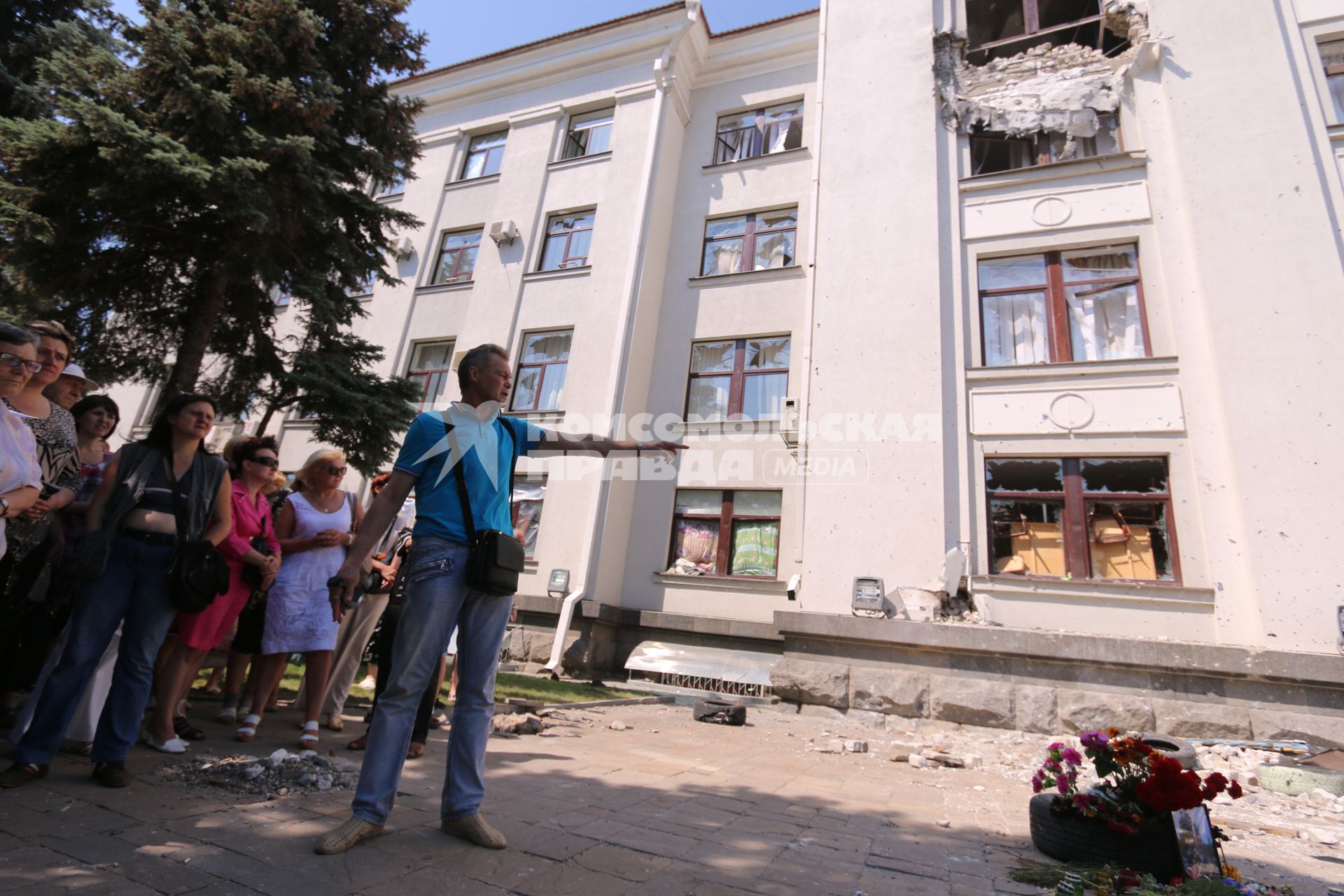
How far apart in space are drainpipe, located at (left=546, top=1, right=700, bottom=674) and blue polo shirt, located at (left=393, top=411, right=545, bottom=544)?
968 centimetres

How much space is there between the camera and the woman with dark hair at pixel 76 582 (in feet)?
10.6

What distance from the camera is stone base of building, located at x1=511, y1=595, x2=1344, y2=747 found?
7367mm

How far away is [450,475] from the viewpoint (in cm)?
284

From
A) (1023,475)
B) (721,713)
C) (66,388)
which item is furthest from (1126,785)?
(1023,475)

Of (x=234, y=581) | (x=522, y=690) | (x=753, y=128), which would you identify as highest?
(x=753, y=128)

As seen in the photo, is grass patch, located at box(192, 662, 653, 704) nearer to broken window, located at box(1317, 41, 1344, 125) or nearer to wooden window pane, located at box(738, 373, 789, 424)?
wooden window pane, located at box(738, 373, 789, 424)

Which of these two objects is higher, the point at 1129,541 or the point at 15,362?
the point at 1129,541

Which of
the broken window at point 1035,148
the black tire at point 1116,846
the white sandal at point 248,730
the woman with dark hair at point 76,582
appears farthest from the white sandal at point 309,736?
the broken window at point 1035,148

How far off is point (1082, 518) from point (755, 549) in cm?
547

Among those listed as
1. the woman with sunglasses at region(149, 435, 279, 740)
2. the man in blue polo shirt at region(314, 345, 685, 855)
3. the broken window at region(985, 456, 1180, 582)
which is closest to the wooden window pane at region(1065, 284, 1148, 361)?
A: the broken window at region(985, 456, 1180, 582)

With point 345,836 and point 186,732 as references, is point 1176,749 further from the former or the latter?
point 186,732

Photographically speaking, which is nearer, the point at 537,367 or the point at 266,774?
the point at 266,774

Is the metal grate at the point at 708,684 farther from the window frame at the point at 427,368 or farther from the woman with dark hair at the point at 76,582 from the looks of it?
the woman with dark hair at the point at 76,582

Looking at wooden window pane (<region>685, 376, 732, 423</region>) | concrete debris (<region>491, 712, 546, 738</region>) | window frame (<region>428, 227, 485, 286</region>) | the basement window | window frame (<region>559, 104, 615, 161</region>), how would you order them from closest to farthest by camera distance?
concrete debris (<region>491, 712, 546, 738</region>) → the basement window → wooden window pane (<region>685, 376, 732, 423</region>) → window frame (<region>559, 104, 615, 161</region>) → window frame (<region>428, 227, 485, 286</region>)
